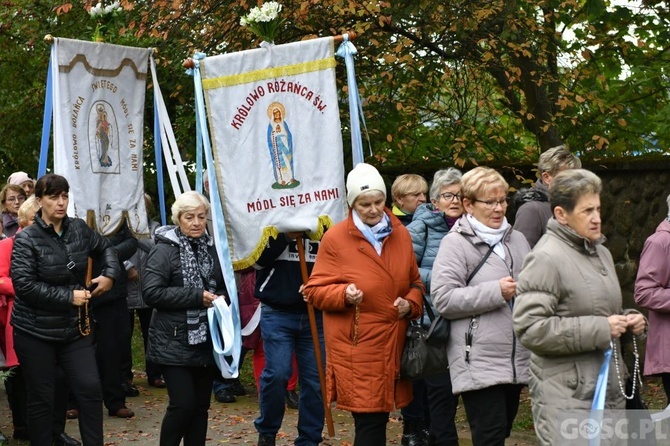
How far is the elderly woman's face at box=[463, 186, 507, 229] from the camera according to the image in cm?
626

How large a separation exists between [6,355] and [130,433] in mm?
1209

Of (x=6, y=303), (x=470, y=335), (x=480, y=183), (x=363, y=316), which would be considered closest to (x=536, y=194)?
(x=480, y=183)

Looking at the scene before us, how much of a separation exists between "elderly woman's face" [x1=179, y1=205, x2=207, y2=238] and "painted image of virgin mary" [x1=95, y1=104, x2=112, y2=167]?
188 centimetres

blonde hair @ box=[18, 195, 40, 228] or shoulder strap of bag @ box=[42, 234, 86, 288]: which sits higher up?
blonde hair @ box=[18, 195, 40, 228]

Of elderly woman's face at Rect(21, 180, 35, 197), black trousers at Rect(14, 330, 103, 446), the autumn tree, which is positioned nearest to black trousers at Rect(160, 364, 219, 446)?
black trousers at Rect(14, 330, 103, 446)

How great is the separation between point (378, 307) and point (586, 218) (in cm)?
171

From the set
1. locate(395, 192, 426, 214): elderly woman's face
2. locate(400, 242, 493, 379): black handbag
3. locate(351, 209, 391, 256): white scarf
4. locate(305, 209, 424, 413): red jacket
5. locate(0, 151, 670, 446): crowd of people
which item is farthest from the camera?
locate(395, 192, 426, 214): elderly woman's face

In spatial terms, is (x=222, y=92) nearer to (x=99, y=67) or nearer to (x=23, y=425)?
(x=99, y=67)

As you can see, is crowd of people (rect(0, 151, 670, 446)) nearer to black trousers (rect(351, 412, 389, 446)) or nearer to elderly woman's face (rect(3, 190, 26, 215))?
black trousers (rect(351, 412, 389, 446))

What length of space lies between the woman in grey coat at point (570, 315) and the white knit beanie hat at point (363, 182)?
5.40 feet

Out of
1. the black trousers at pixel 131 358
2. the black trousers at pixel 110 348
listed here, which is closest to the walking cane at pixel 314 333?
the black trousers at pixel 110 348

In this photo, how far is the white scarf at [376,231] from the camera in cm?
685

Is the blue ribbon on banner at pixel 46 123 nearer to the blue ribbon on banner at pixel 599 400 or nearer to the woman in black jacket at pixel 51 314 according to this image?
the woman in black jacket at pixel 51 314

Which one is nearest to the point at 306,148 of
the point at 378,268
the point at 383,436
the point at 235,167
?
the point at 235,167
